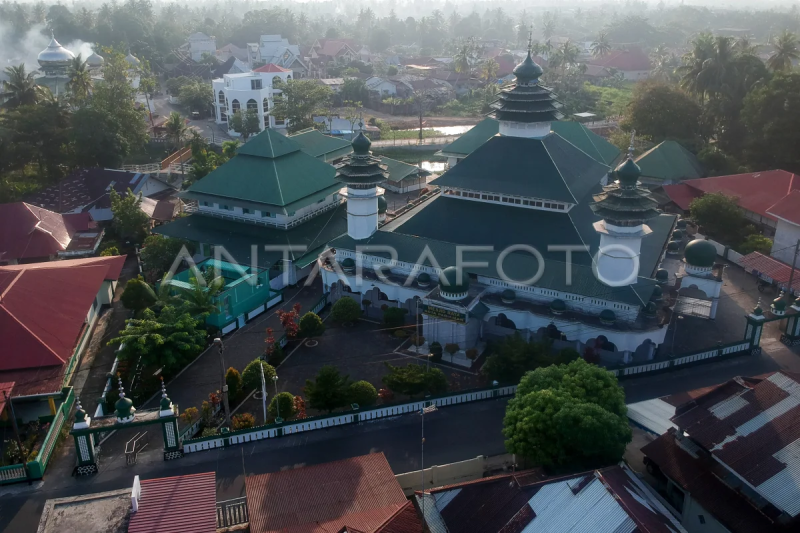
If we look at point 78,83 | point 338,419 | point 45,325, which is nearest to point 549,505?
point 338,419

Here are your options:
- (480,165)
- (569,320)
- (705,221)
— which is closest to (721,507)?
(569,320)

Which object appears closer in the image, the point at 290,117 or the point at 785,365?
the point at 785,365

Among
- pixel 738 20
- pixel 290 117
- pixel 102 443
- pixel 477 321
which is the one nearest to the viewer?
pixel 102 443

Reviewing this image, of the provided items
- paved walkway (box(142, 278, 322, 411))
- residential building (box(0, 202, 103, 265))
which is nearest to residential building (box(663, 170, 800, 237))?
paved walkway (box(142, 278, 322, 411))

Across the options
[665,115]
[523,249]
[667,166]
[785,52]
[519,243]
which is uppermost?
[785,52]

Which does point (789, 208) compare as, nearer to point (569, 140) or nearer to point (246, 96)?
point (569, 140)

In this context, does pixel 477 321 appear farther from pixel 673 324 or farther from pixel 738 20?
pixel 738 20

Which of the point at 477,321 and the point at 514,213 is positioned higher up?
the point at 514,213
